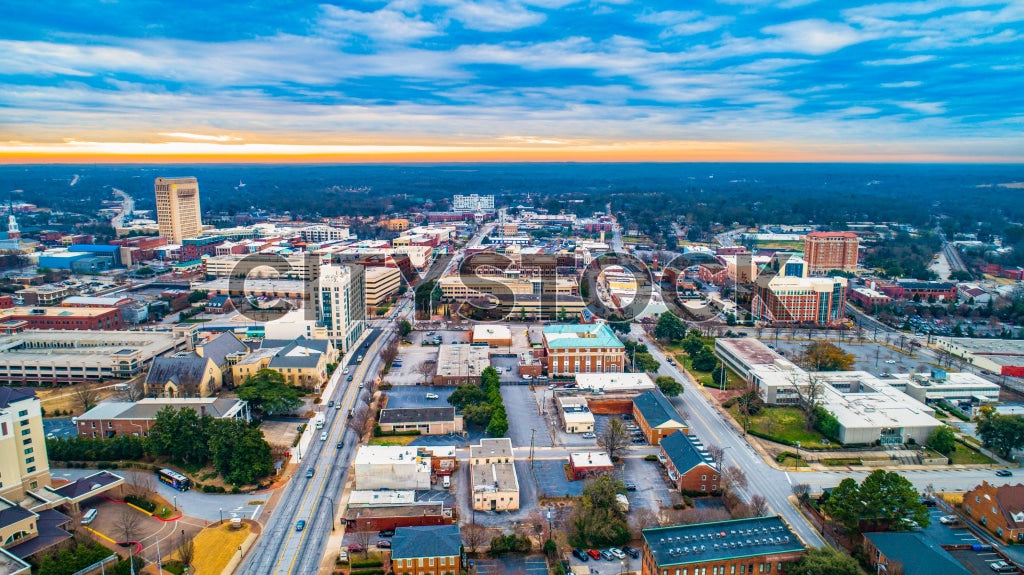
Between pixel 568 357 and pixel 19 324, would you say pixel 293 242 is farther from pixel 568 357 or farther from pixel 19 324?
pixel 568 357

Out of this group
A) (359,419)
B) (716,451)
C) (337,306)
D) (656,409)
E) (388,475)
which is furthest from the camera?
(337,306)

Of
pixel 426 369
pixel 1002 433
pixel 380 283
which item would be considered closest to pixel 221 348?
pixel 426 369

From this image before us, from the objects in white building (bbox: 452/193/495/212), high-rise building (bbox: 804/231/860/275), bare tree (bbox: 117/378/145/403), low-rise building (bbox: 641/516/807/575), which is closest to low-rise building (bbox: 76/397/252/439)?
bare tree (bbox: 117/378/145/403)

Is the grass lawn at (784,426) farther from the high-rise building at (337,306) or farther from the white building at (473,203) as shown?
the white building at (473,203)

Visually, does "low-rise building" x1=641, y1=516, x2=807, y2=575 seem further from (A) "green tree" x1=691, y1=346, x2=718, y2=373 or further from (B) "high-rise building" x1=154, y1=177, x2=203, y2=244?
(B) "high-rise building" x1=154, y1=177, x2=203, y2=244

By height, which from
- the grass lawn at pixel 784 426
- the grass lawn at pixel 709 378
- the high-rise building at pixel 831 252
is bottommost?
the grass lawn at pixel 784 426

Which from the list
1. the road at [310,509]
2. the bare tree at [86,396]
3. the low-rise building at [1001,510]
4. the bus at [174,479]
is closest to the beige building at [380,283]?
the road at [310,509]

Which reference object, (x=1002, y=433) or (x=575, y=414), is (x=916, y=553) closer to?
(x=1002, y=433)
